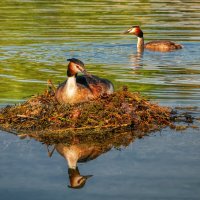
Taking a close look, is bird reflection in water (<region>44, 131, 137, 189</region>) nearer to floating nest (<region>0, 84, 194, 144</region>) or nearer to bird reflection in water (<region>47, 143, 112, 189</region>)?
bird reflection in water (<region>47, 143, 112, 189</region>)

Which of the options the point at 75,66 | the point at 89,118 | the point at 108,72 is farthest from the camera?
the point at 108,72

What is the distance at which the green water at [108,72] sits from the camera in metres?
9.81

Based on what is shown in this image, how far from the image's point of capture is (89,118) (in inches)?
507

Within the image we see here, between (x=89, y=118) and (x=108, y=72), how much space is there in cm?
776

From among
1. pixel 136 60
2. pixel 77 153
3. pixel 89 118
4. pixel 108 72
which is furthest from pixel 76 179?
pixel 136 60

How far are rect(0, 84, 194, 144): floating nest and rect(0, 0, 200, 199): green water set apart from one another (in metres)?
0.53

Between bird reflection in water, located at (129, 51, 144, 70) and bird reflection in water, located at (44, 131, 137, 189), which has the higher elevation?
bird reflection in water, located at (44, 131, 137, 189)

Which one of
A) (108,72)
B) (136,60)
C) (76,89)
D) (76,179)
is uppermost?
(76,89)

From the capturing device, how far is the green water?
9812 millimetres

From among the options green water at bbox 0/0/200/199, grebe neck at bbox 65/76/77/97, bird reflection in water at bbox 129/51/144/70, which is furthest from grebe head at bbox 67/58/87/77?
bird reflection in water at bbox 129/51/144/70

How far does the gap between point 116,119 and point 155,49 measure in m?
13.0

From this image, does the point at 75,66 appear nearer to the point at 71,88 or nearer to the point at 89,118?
the point at 71,88

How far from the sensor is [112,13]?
131ft

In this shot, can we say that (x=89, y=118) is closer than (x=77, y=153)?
No
